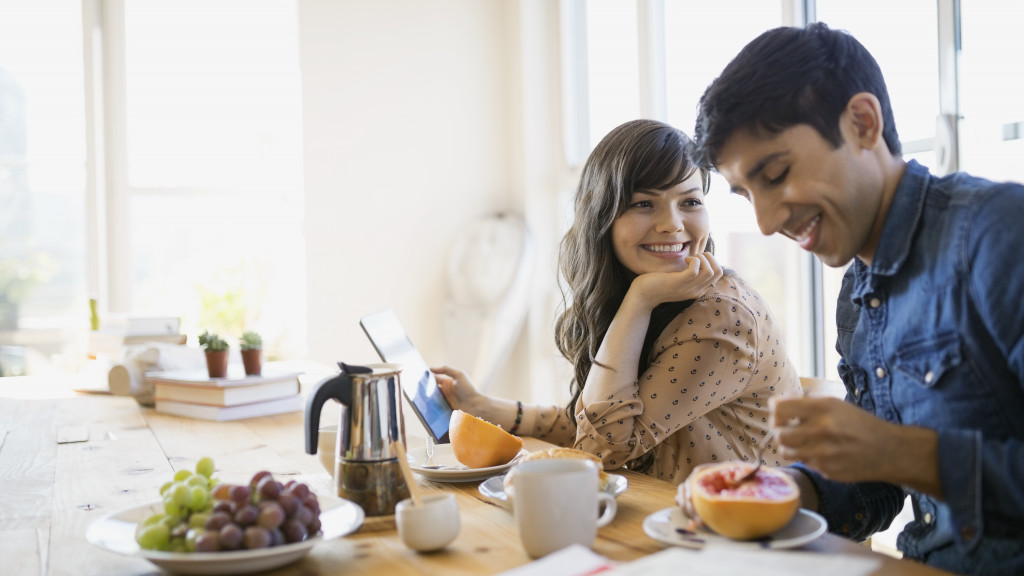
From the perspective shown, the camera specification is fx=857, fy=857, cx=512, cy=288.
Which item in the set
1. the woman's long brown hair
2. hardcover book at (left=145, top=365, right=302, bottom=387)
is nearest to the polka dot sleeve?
the woman's long brown hair

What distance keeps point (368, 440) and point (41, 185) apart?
139 inches

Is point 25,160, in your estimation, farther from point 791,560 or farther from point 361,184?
point 791,560

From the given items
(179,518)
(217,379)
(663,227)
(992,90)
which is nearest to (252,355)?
(217,379)

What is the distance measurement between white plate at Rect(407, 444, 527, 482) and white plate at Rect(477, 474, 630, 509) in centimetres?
3

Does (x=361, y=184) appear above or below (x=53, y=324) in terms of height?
above

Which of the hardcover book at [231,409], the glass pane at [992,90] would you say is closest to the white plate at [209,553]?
the hardcover book at [231,409]

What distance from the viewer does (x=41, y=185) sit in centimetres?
399

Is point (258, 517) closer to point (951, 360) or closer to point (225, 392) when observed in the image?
point (951, 360)

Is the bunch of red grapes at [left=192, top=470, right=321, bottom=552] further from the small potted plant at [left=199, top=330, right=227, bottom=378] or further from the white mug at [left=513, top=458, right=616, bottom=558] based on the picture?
the small potted plant at [left=199, top=330, right=227, bottom=378]

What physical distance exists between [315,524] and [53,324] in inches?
141

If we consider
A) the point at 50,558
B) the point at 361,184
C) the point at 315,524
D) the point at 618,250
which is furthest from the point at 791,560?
the point at 361,184

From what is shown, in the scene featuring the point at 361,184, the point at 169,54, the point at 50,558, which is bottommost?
the point at 50,558

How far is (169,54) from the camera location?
13.6 ft

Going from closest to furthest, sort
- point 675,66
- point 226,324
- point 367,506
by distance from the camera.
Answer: point 367,506 < point 675,66 < point 226,324
